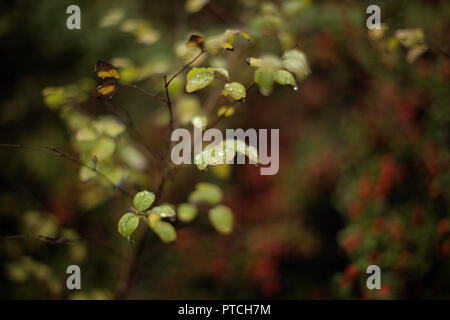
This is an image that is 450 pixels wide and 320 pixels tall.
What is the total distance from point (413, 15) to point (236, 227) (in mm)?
1958

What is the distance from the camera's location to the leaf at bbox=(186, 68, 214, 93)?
963mm

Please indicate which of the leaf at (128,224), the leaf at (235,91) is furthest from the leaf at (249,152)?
the leaf at (128,224)

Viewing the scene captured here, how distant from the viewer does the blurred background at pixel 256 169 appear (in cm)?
154

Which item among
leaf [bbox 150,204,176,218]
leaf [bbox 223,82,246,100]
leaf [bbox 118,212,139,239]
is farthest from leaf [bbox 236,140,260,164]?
leaf [bbox 118,212,139,239]

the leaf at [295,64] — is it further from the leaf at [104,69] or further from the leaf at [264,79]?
the leaf at [104,69]

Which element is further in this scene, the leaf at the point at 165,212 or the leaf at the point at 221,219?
the leaf at the point at 221,219

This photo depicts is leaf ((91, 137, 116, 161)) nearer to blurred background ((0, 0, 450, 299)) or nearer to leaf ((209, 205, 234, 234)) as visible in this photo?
blurred background ((0, 0, 450, 299))

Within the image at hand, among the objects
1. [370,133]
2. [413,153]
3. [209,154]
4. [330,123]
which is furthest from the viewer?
[330,123]

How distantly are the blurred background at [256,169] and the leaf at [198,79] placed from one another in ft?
1.72

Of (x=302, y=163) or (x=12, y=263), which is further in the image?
(x=302, y=163)
